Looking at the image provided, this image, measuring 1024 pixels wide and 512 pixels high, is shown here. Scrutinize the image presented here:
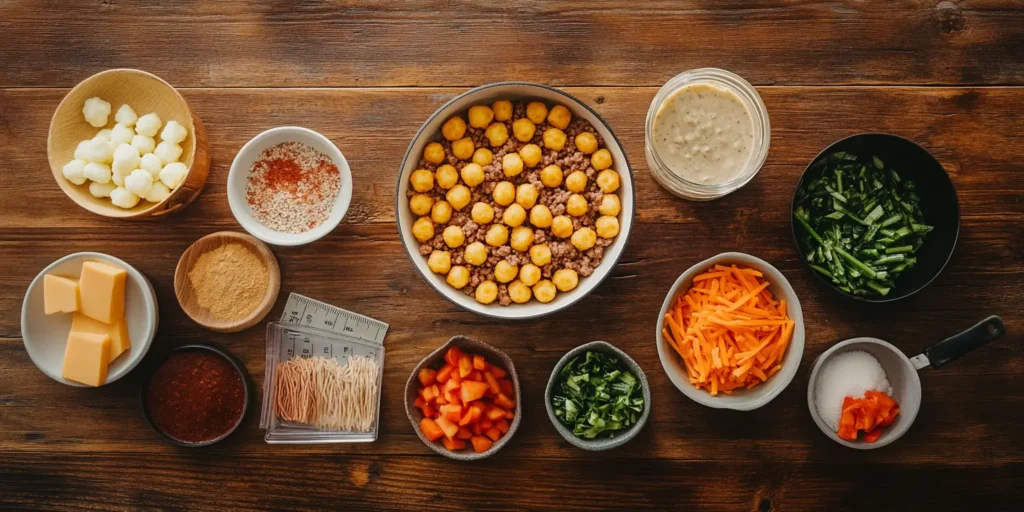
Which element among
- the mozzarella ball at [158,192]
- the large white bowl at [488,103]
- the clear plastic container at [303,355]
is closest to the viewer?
the large white bowl at [488,103]

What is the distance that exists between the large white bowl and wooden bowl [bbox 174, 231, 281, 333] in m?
0.48

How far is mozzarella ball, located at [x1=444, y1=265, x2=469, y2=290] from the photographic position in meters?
1.86

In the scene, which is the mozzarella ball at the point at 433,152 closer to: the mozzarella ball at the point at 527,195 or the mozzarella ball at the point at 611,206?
the mozzarella ball at the point at 527,195

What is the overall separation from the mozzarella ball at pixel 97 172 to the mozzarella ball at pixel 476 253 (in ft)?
3.63

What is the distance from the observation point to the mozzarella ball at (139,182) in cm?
185

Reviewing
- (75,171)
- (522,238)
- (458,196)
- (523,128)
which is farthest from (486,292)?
(75,171)

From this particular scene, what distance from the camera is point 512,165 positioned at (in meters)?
1.86

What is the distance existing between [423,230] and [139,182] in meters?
0.84

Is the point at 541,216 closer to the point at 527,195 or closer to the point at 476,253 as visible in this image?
the point at 527,195

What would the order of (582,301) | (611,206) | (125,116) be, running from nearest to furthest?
1. (611,206)
2. (125,116)
3. (582,301)

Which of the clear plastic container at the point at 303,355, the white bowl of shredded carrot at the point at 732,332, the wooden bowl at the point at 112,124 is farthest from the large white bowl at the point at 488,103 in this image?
the wooden bowl at the point at 112,124

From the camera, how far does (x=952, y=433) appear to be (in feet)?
6.82

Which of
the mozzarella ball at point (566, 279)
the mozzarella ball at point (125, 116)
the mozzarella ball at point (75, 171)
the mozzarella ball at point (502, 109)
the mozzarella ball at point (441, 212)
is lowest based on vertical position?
the mozzarella ball at point (566, 279)

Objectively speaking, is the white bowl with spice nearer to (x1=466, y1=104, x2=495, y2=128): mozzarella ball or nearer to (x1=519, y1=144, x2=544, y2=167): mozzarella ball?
(x1=466, y1=104, x2=495, y2=128): mozzarella ball
